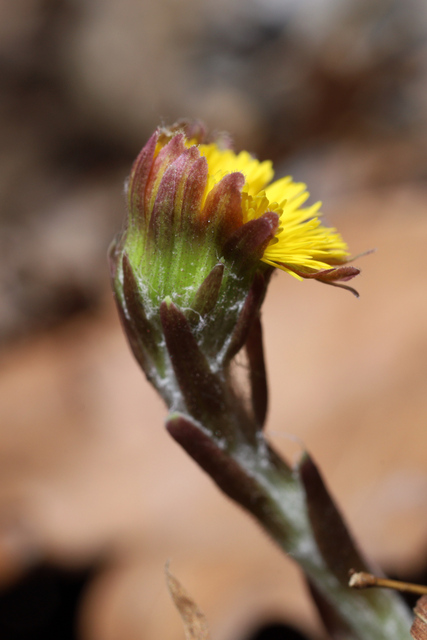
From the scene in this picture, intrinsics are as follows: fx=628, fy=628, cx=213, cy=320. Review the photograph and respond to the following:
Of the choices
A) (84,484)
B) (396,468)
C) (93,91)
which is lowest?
(396,468)

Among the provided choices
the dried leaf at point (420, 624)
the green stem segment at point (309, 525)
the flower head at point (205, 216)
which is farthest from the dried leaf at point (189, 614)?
the flower head at point (205, 216)

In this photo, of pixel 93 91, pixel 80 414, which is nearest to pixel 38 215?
pixel 93 91

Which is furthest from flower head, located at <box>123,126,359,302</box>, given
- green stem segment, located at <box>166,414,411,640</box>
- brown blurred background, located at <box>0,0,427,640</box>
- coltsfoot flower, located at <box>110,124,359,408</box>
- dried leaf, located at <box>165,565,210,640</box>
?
brown blurred background, located at <box>0,0,427,640</box>

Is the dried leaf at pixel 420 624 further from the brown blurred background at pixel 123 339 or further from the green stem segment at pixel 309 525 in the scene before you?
the brown blurred background at pixel 123 339

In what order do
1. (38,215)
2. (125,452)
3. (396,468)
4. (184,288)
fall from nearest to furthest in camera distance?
1. (184,288)
2. (396,468)
3. (125,452)
4. (38,215)

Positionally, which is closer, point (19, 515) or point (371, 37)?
point (19, 515)

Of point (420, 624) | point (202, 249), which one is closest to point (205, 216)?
point (202, 249)

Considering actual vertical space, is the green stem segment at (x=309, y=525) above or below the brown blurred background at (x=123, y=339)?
below

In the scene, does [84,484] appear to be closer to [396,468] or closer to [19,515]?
[19,515]
